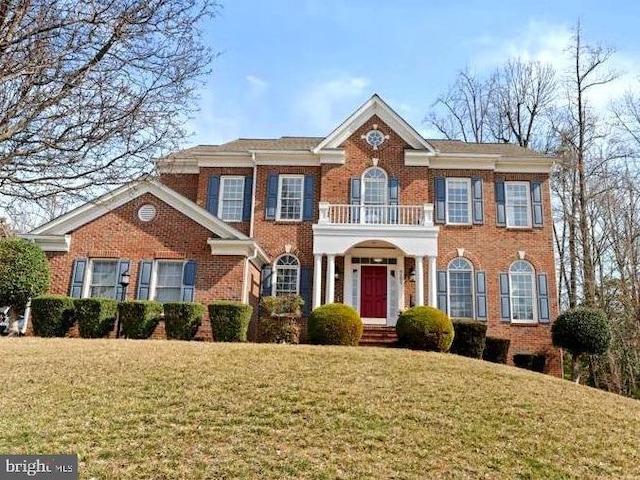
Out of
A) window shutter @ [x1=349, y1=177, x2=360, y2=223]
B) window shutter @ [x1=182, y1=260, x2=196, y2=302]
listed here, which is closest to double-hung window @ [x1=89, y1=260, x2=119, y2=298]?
window shutter @ [x1=182, y1=260, x2=196, y2=302]

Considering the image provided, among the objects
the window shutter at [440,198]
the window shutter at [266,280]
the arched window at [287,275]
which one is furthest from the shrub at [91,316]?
the window shutter at [440,198]

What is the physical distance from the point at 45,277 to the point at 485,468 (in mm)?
13188

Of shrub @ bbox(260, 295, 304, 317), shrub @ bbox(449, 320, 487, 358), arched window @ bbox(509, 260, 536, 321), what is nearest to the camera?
shrub @ bbox(449, 320, 487, 358)

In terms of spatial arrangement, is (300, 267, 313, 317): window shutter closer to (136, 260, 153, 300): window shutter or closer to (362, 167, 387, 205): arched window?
(362, 167, 387, 205): arched window

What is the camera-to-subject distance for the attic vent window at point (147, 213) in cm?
1627

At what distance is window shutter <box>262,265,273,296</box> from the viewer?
18172 millimetres

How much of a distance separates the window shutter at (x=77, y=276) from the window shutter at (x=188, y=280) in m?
2.94

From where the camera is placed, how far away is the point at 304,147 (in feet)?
66.2

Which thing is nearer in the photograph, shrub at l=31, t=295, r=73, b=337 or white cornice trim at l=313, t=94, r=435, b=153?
shrub at l=31, t=295, r=73, b=337

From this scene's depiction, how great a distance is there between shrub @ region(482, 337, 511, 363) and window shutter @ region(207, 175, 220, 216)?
32.9ft

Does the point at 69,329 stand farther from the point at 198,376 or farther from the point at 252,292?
the point at 198,376

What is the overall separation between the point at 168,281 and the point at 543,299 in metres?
12.1

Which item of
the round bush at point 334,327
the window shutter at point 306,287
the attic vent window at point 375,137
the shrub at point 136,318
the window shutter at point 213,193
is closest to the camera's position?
the round bush at point 334,327

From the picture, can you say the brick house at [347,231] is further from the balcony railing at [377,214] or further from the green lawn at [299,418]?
the green lawn at [299,418]
